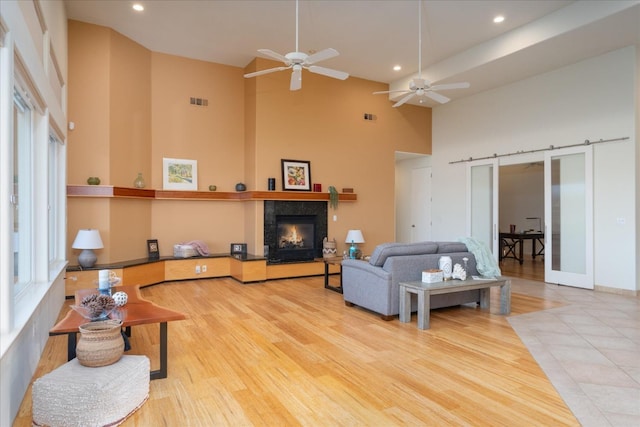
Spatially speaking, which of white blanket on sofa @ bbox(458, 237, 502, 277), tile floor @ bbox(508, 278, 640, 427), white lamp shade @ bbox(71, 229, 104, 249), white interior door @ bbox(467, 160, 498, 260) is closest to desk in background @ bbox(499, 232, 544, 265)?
white interior door @ bbox(467, 160, 498, 260)

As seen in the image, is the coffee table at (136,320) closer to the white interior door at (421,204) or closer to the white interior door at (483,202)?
the white interior door at (483,202)

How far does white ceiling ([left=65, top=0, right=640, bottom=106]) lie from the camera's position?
5.57 m

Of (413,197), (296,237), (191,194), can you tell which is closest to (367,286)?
(296,237)

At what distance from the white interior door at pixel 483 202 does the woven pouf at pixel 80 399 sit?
7.53 m

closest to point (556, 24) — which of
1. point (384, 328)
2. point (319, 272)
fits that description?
point (384, 328)

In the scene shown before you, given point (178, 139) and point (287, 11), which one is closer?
point (287, 11)

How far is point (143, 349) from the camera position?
360cm

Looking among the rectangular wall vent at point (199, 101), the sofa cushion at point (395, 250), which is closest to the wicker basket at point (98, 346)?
the sofa cushion at point (395, 250)

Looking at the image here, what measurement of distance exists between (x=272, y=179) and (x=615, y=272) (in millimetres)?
5956

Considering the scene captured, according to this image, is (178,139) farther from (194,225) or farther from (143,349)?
(143,349)

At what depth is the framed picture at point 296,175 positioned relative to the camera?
7688mm

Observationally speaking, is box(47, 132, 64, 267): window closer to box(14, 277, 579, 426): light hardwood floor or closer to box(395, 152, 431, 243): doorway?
box(14, 277, 579, 426): light hardwood floor

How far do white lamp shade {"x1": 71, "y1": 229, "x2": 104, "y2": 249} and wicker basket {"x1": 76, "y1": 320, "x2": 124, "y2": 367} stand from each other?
139 inches

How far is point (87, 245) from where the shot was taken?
222 inches
